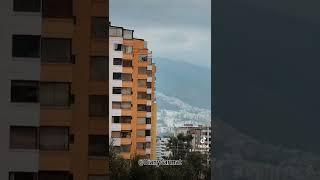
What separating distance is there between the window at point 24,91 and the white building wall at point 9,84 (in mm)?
112

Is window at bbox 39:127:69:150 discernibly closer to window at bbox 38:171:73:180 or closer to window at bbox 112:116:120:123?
window at bbox 38:171:73:180

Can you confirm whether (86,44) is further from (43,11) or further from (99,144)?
(99,144)

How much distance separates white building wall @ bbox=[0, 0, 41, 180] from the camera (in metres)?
15.5

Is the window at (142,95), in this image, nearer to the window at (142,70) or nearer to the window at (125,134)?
the window at (142,70)

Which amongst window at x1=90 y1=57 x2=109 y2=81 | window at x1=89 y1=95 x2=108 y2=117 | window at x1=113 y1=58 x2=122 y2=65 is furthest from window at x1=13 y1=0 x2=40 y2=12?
window at x1=113 y1=58 x2=122 y2=65

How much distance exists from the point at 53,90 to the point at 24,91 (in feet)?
2.74

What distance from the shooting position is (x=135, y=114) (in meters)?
41.0

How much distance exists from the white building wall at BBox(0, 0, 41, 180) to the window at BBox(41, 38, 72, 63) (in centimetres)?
40

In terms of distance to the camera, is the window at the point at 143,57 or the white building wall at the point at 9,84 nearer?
the white building wall at the point at 9,84

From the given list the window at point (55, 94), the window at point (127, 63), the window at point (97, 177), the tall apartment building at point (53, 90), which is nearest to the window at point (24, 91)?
the tall apartment building at point (53, 90)

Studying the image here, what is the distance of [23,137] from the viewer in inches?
614

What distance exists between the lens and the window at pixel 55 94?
16.1 metres
